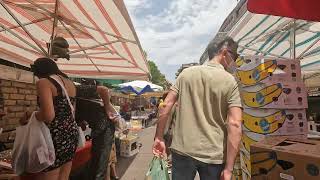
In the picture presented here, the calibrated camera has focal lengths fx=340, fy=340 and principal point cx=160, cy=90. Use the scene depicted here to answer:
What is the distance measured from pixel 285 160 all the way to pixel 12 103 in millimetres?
5801

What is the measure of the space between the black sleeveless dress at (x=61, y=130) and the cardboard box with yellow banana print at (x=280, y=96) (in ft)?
6.77

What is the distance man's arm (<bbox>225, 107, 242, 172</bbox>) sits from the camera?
2545 mm

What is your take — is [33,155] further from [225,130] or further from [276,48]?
[276,48]

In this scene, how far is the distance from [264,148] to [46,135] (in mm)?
1775

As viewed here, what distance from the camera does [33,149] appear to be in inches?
110

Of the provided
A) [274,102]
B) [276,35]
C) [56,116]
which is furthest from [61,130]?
[276,35]

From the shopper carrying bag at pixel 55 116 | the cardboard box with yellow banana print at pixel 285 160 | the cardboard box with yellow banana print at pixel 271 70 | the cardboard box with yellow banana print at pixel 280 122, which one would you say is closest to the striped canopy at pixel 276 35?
the cardboard box with yellow banana print at pixel 271 70

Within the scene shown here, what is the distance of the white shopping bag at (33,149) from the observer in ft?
9.11

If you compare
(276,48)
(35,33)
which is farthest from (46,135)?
(276,48)

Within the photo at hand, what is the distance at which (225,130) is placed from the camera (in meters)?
2.72

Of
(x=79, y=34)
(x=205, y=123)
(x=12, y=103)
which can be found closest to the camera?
(x=205, y=123)

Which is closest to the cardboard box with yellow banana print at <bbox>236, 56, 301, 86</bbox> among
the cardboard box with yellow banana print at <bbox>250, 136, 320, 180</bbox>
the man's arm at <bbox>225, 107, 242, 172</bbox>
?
the cardboard box with yellow banana print at <bbox>250, 136, 320, 180</bbox>

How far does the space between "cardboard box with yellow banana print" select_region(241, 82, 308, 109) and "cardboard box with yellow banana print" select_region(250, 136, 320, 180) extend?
2.82ft

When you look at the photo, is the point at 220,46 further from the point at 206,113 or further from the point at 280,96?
the point at 280,96
